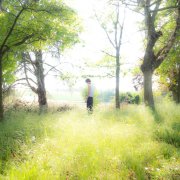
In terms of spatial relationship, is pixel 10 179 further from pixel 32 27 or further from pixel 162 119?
pixel 32 27

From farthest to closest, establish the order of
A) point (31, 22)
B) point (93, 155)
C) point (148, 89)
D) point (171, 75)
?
1. point (171, 75)
2. point (148, 89)
3. point (31, 22)
4. point (93, 155)

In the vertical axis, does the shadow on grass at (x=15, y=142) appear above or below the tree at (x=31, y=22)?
below

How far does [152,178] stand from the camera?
3406 millimetres

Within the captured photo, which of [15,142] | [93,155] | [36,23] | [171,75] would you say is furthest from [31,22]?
[171,75]

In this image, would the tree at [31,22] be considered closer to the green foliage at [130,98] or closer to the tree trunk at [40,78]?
the tree trunk at [40,78]

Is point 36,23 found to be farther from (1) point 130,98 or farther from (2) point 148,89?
(1) point 130,98

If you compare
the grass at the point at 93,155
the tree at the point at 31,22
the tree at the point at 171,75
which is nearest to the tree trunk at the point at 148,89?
the tree at the point at 171,75

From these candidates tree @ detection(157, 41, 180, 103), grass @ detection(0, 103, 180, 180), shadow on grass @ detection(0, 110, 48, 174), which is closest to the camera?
grass @ detection(0, 103, 180, 180)

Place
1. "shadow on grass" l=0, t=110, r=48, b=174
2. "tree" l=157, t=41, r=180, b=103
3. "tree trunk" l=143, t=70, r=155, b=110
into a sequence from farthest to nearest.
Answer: "tree" l=157, t=41, r=180, b=103 < "tree trunk" l=143, t=70, r=155, b=110 < "shadow on grass" l=0, t=110, r=48, b=174

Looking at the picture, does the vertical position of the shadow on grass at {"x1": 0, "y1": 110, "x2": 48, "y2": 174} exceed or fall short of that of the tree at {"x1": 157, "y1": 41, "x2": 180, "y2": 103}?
it falls short

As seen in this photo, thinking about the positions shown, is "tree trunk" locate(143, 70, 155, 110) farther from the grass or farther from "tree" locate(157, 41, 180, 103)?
the grass

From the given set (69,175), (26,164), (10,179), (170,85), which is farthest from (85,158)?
(170,85)

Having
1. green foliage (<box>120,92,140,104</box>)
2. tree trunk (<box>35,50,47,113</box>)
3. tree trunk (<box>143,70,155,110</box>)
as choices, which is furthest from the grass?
green foliage (<box>120,92,140,104</box>)

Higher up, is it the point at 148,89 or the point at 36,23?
the point at 36,23
